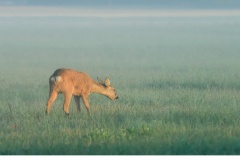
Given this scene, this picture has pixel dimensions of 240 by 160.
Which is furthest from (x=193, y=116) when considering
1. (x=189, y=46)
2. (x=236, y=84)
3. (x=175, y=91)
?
(x=189, y=46)

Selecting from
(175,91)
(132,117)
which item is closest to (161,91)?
(175,91)

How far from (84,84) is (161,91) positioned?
15.8 ft

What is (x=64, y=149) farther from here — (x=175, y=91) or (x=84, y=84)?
(x=175, y=91)

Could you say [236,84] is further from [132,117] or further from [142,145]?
[142,145]

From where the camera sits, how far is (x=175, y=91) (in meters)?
17.7

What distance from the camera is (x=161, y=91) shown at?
1794cm

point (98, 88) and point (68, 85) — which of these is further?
point (98, 88)

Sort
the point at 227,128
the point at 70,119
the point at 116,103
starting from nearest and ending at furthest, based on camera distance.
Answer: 1. the point at 227,128
2. the point at 70,119
3. the point at 116,103

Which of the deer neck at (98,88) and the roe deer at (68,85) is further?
the deer neck at (98,88)

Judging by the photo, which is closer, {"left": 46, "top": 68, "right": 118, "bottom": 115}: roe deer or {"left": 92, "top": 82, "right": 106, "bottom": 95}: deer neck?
{"left": 46, "top": 68, "right": 118, "bottom": 115}: roe deer

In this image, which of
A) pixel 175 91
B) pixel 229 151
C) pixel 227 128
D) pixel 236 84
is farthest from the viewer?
pixel 236 84

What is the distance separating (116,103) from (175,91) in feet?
9.02

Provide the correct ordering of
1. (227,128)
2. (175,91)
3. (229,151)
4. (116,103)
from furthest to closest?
1. (175,91)
2. (116,103)
3. (227,128)
4. (229,151)

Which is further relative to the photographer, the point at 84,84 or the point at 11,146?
the point at 84,84
